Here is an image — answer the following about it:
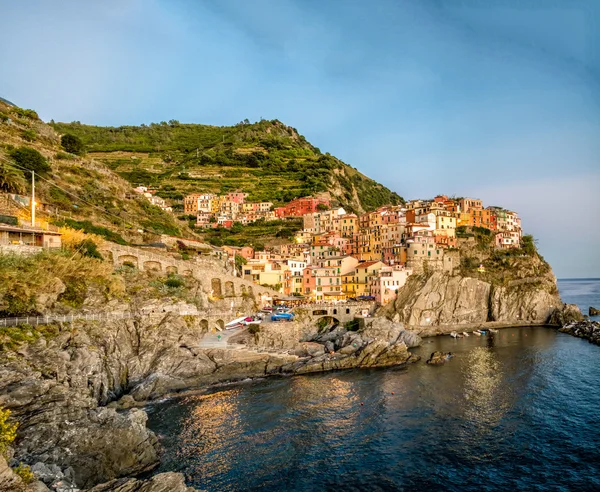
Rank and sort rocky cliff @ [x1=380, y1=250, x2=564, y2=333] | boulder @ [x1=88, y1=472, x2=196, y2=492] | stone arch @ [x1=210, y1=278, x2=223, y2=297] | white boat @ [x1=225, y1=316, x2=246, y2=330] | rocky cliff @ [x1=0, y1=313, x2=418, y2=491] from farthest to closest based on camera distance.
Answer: rocky cliff @ [x1=380, y1=250, x2=564, y2=333] → stone arch @ [x1=210, y1=278, x2=223, y2=297] → white boat @ [x1=225, y1=316, x2=246, y2=330] → rocky cliff @ [x1=0, y1=313, x2=418, y2=491] → boulder @ [x1=88, y1=472, x2=196, y2=492]

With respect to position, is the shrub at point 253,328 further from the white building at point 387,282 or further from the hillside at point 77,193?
the white building at point 387,282

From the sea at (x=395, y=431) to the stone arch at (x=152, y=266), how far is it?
779 inches

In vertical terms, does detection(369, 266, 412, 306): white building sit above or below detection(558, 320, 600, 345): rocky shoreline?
above

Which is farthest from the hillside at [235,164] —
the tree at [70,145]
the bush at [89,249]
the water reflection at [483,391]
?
the water reflection at [483,391]

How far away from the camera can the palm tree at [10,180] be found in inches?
1791

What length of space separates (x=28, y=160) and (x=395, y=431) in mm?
54857

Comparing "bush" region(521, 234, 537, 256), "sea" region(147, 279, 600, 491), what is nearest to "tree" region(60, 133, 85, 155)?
"sea" region(147, 279, 600, 491)

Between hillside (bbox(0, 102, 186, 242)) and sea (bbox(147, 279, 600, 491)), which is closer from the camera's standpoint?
sea (bbox(147, 279, 600, 491))

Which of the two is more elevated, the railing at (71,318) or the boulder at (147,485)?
the railing at (71,318)

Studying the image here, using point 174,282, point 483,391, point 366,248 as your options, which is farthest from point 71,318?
point 366,248

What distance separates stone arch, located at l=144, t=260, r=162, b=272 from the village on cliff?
16421 mm

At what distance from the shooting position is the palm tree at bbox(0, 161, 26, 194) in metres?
45.5

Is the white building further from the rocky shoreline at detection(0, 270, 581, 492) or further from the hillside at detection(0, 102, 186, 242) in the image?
the hillside at detection(0, 102, 186, 242)

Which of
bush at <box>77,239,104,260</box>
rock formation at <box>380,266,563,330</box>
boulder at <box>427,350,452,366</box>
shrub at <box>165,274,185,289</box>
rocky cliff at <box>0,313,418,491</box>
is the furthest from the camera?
rock formation at <box>380,266,563,330</box>
